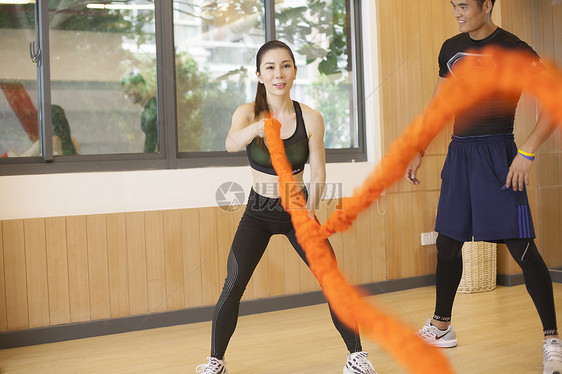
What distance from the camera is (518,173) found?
2375 mm

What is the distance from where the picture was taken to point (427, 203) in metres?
4.55

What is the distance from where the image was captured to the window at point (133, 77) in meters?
3.45

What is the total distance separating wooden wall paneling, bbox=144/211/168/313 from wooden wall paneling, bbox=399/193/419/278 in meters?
1.86

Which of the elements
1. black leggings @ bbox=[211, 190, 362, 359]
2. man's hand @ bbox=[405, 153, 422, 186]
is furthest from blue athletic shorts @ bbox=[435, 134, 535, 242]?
black leggings @ bbox=[211, 190, 362, 359]

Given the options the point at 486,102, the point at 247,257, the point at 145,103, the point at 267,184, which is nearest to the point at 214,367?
the point at 247,257

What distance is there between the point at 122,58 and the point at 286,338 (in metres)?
2.04

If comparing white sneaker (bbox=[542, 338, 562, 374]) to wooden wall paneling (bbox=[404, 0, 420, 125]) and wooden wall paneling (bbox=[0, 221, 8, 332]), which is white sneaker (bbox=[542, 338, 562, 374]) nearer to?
wooden wall paneling (bbox=[404, 0, 420, 125])

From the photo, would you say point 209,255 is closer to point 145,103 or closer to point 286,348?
point 286,348

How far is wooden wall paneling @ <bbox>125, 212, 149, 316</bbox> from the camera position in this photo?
354 cm

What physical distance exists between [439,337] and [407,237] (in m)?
1.70

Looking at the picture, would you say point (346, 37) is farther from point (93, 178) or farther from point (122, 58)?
point (93, 178)

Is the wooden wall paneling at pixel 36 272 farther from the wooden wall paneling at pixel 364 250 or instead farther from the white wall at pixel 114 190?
the wooden wall paneling at pixel 364 250

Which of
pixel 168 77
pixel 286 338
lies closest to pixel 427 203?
pixel 286 338

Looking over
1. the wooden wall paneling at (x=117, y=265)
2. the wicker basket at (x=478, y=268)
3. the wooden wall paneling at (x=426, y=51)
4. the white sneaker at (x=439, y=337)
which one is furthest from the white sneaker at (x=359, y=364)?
the wooden wall paneling at (x=426, y=51)
